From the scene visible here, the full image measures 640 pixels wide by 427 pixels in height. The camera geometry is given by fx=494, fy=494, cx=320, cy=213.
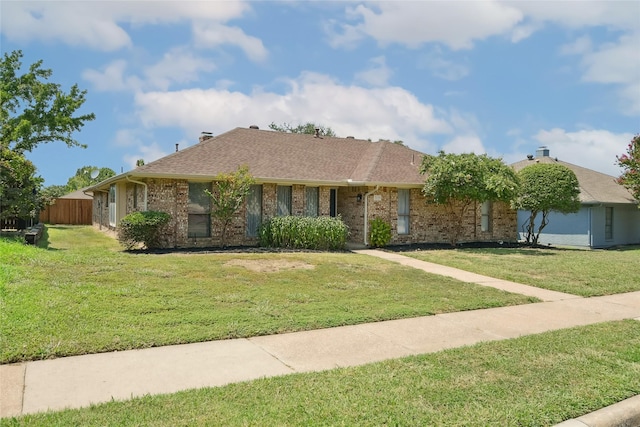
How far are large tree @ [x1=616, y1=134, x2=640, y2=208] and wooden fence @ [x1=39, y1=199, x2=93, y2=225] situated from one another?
33.6 m

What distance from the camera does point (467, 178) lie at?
56.9 feet

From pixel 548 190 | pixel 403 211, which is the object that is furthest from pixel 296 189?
pixel 548 190

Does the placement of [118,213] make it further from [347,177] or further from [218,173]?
[347,177]

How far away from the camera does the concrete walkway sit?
4.33m

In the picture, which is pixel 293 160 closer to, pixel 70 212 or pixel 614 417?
pixel 614 417

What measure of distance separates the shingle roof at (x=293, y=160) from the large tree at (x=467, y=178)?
863mm

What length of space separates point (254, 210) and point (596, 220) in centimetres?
1560

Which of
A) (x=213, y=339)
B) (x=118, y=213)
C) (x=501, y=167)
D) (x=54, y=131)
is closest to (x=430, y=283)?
(x=213, y=339)

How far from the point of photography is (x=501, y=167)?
18.3 m

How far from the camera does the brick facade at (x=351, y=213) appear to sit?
15.7 m

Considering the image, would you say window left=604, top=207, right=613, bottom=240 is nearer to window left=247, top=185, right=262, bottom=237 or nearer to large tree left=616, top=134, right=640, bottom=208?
large tree left=616, top=134, right=640, bottom=208

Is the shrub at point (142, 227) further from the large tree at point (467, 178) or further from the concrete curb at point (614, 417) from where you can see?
the concrete curb at point (614, 417)

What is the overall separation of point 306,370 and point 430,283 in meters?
5.92

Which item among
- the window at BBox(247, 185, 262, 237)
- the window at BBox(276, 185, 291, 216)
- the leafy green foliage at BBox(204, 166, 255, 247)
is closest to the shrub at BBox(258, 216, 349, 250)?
the window at BBox(247, 185, 262, 237)
